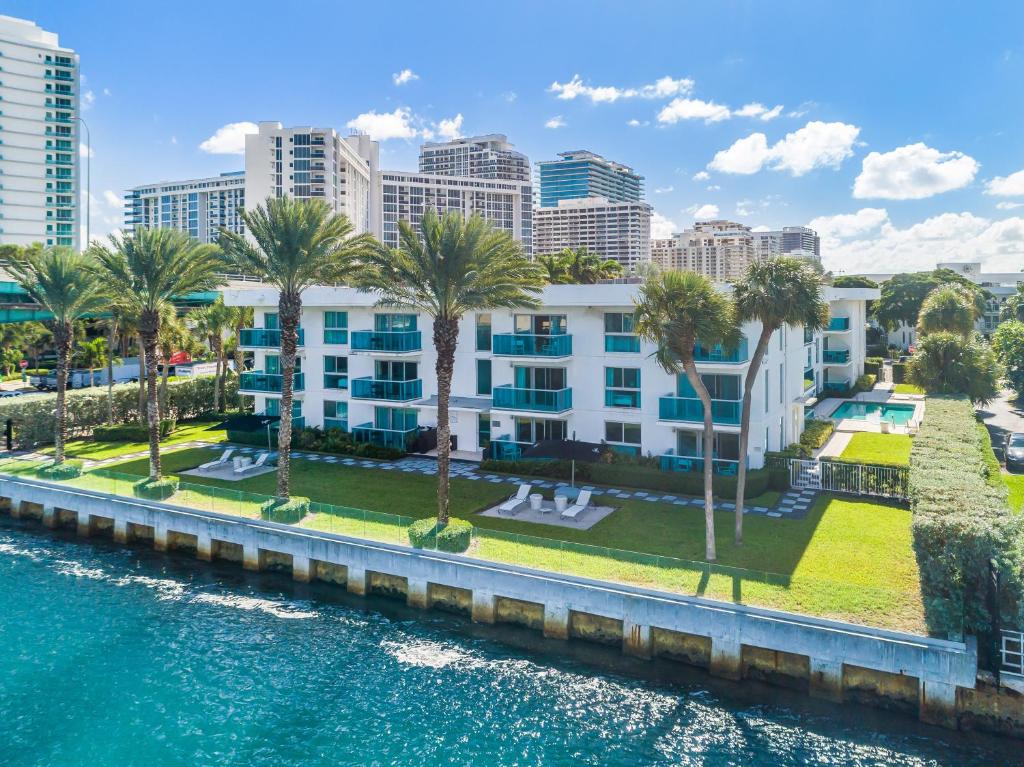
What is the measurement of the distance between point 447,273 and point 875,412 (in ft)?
113

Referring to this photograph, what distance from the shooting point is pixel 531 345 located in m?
31.1

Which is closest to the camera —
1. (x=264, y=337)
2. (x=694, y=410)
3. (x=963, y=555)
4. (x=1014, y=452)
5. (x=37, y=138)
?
(x=963, y=555)

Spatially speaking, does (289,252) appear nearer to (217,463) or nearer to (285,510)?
(285,510)

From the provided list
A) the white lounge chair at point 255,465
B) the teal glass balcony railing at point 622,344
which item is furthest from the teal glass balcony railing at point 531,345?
the white lounge chair at point 255,465

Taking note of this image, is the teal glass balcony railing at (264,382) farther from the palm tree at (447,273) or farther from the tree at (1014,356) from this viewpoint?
the tree at (1014,356)

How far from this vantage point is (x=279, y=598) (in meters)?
21.6

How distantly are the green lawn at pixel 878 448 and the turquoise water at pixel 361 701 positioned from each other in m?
16.0

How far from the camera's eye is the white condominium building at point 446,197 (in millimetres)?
165625

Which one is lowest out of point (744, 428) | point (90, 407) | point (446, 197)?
point (90, 407)

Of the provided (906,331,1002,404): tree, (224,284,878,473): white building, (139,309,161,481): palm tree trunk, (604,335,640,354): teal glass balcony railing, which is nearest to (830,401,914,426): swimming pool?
(906,331,1002,404): tree

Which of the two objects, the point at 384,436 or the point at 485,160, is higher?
the point at 485,160

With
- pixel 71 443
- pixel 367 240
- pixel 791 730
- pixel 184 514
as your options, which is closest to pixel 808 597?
pixel 791 730

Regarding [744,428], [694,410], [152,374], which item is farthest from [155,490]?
[744,428]

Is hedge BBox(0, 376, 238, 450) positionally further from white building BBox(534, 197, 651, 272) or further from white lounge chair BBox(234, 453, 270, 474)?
white building BBox(534, 197, 651, 272)
